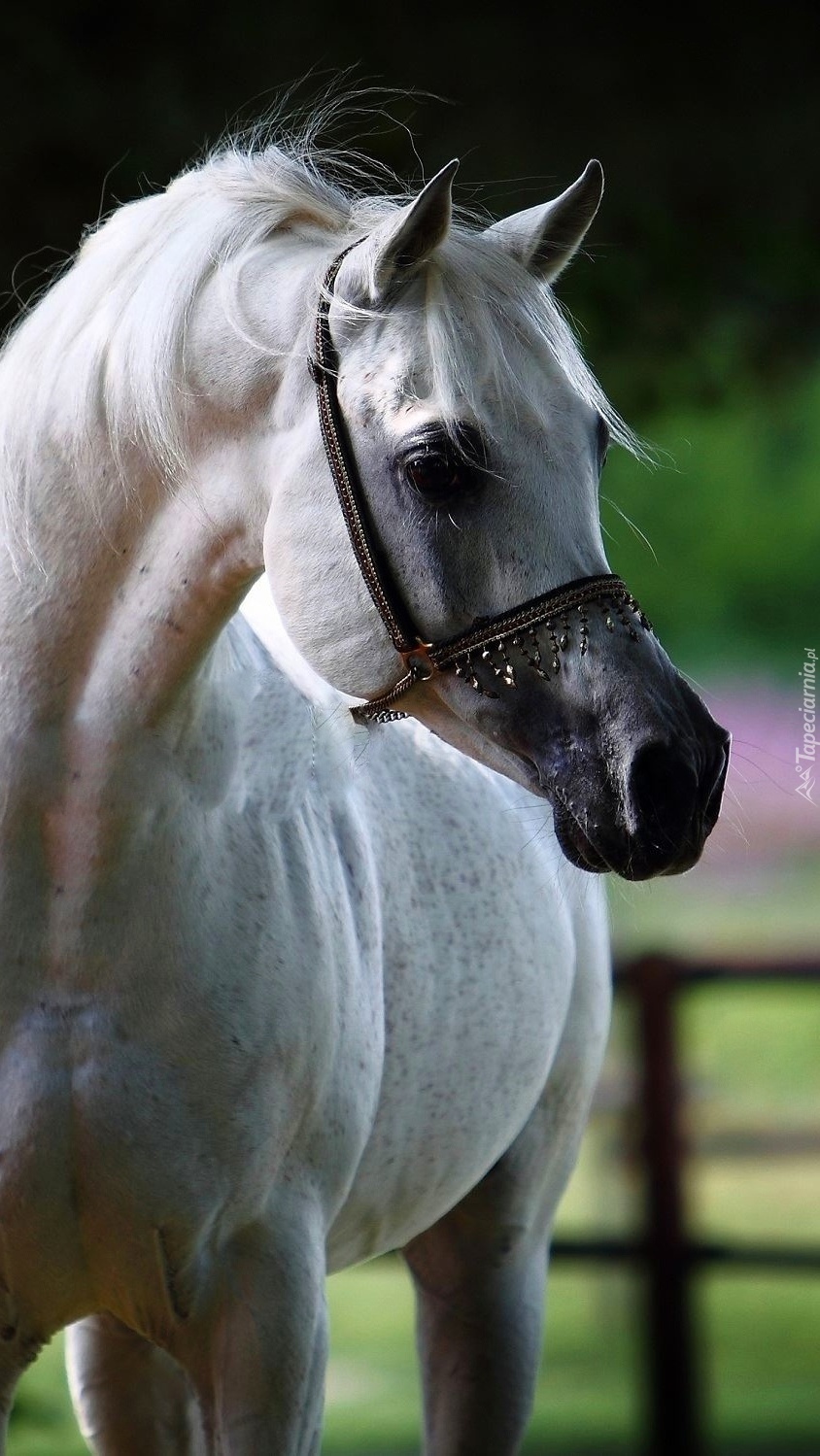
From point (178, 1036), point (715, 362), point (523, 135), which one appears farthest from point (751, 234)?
point (178, 1036)

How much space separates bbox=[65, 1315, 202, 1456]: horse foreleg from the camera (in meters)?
1.77

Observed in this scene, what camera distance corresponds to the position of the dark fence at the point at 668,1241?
3.25m

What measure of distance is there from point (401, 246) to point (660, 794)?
0.45m

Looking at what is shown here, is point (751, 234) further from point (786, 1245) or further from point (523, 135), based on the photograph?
point (786, 1245)

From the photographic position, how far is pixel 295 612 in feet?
4.13

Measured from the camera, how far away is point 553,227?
4.44 ft

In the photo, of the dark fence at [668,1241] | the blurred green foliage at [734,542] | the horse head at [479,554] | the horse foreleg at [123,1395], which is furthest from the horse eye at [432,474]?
the dark fence at [668,1241]

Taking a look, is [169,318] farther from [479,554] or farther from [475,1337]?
[475,1337]

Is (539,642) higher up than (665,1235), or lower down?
higher up

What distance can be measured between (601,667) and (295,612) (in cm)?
25

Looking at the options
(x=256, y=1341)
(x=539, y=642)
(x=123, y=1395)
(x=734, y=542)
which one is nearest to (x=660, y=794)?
(x=539, y=642)

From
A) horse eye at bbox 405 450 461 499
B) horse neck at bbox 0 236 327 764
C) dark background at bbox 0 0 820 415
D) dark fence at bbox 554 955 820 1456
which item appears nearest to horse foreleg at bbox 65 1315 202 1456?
horse neck at bbox 0 236 327 764

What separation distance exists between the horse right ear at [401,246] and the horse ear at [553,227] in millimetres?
126

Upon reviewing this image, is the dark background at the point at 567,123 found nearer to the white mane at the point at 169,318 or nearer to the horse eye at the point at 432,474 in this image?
the white mane at the point at 169,318
